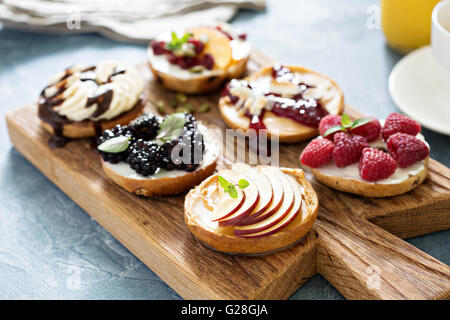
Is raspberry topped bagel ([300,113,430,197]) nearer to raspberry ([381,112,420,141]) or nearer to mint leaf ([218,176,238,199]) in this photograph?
raspberry ([381,112,420,141])

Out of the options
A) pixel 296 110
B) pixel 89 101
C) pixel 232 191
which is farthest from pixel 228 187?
pixel 89 101

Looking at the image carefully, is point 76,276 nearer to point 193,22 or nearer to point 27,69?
point 27,69

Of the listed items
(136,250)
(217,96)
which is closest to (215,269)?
(136,250)

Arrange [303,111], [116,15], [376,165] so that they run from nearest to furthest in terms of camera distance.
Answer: [376,165]
[303,111]
[116,15]

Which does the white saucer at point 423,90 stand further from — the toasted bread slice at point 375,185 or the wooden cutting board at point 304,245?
the toasted bread slice at point 375,185

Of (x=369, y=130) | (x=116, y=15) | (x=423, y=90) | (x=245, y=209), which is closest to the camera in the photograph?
(x=245, y=209)

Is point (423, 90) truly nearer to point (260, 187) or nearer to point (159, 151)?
point (260, 187)
